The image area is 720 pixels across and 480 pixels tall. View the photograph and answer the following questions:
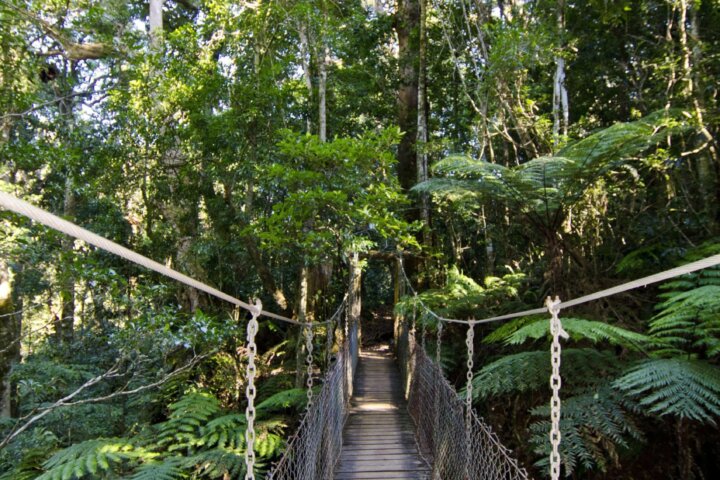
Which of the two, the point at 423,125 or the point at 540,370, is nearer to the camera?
the point at 540,370

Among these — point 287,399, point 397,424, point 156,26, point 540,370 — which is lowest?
point 397,424

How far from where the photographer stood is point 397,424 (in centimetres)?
400

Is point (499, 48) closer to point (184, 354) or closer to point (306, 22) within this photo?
point (306, 22)

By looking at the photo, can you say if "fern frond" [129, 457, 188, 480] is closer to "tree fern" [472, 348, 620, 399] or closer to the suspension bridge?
the suspension bridge

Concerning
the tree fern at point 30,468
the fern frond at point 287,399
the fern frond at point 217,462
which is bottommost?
the tree fern at point 30,468

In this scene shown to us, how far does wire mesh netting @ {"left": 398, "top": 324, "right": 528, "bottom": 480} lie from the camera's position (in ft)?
6.29

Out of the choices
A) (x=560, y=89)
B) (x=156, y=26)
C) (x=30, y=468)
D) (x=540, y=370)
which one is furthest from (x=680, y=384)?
(x=156, y=26)

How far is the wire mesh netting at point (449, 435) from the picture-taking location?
1.92 m

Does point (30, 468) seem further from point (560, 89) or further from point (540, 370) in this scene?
point (560, 89)

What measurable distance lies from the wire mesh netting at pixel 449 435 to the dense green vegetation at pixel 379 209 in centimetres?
23

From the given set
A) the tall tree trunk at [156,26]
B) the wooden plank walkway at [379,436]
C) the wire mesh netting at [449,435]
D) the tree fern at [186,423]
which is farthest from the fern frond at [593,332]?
the tall tree trunk at [156,26]

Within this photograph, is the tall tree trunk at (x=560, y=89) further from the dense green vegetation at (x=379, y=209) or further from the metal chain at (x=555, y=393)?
the metal chain at (x=555, y=393)

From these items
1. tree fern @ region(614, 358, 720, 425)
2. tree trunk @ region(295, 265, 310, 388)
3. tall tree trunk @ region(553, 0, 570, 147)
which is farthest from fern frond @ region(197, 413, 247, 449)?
tall tree trunk @ region(553, 0, 570, 147)

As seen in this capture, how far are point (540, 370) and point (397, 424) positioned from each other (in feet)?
6.60
